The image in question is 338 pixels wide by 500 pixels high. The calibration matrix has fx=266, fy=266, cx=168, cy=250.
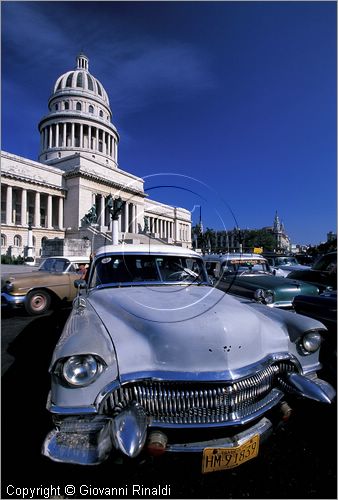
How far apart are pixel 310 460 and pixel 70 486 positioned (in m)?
1.92

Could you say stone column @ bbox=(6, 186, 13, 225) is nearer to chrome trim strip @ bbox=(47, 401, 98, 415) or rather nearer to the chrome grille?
chrome trim strip @ bbox=(47, 401, 98, 415)

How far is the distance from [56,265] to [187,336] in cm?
785

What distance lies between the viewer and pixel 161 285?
11.2ft

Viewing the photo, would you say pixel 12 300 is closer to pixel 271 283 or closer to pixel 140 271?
pixel 140 271

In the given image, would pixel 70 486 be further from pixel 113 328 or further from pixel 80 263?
pixel 80 263

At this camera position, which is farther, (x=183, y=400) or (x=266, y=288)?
(x=266, y=288)

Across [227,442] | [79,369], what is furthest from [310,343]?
[79,369]

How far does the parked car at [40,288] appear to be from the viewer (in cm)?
726

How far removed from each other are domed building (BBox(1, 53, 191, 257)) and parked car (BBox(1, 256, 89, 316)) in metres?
21.1

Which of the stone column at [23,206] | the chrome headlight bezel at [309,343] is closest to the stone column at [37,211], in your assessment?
the stone column at [23,206]

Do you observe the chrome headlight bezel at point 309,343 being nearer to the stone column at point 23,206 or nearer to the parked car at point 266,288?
the parked car at point 266,288

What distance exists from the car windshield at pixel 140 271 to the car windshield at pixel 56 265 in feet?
18.1

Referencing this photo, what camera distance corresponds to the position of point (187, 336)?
198 cm

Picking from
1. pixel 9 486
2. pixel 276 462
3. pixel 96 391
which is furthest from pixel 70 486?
pixel 276 462
